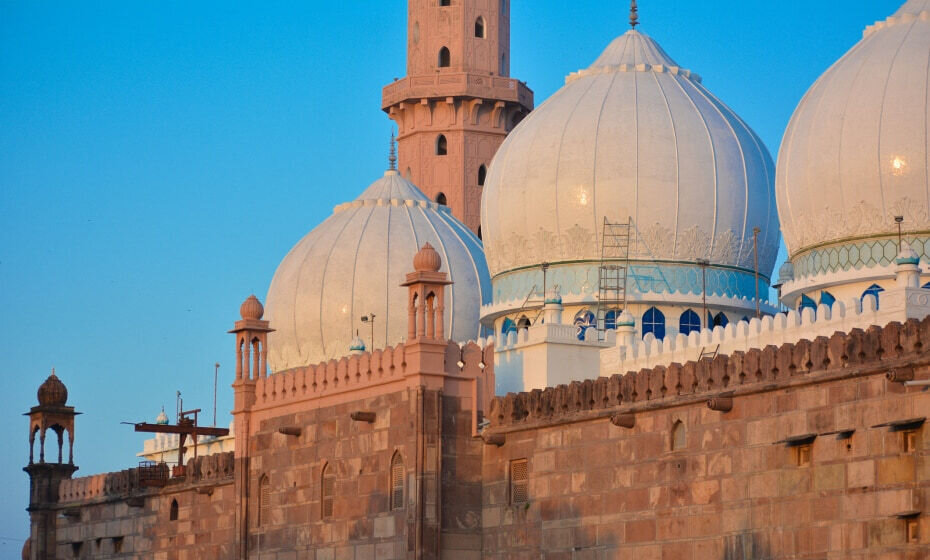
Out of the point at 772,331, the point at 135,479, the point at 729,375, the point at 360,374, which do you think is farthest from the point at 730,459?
the point at 135,479

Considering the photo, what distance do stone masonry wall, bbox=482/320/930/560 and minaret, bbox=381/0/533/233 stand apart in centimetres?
1503

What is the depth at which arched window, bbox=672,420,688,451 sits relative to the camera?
21.6 metres

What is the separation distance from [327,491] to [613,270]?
5723 mm

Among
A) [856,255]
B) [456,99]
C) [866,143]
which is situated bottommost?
[856,255]

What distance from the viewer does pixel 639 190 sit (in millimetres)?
29375

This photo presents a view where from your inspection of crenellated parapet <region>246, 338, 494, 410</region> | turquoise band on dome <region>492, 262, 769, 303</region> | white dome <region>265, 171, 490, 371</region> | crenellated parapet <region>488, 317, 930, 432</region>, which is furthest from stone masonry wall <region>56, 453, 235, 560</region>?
crenellated parapet <region>488, 317, 930, 432</region>

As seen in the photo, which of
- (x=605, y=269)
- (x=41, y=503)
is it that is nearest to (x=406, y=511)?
(x=605, y=269)

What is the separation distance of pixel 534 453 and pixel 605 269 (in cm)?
597

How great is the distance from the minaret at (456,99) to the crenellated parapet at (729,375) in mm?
14919

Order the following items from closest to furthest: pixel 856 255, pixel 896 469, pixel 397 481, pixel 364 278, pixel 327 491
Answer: pixel 896 469, pixel 397 481, pixel 856 255, pixel 327 491, pixel 364 278

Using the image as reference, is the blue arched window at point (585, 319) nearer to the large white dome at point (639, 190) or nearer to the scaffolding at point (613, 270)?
the scaffolding at point (613, 270)

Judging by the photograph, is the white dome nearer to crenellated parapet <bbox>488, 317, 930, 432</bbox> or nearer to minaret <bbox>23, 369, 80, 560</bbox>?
minaret <bbox>23, 369, 80, 560</bbox>

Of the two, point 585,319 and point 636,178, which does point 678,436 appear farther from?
Result: point 636,178

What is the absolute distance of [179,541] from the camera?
99.9 feet
